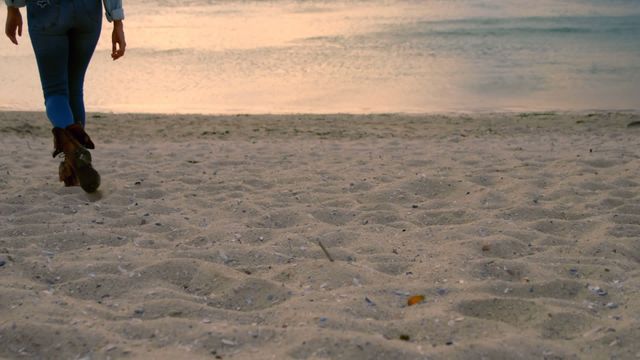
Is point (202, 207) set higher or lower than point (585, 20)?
higher

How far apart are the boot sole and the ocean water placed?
585 cm

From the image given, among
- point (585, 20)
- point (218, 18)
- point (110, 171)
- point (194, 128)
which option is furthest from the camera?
point (218, 18)

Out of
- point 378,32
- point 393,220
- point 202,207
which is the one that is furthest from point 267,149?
point 378,32

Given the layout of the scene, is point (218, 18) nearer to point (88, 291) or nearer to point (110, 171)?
point (110, 171)

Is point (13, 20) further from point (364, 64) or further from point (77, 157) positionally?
point (364, 64)

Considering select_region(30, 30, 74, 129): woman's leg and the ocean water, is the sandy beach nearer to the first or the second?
select_region(30, 30, 74, 129): woman's leg

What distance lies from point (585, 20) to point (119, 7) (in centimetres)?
1937

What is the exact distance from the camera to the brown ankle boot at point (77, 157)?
4.34 meters

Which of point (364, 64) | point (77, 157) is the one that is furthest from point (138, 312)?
point (364, 64)

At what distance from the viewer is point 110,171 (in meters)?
5.32

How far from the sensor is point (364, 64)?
14.1 meters

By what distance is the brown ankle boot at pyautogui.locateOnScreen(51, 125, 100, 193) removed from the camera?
4340 millimetres

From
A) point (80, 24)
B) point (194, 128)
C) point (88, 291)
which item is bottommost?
point (194, 128)

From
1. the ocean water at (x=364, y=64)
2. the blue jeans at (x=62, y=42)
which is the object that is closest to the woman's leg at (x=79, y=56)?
the blue jeans at (x=62, y=42)
